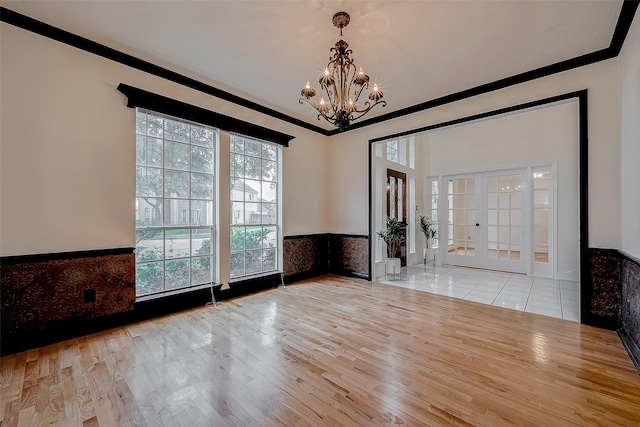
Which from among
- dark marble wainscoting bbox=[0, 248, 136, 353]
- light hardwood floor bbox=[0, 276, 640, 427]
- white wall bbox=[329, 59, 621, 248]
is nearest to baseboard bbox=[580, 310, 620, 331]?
light hardwood floor bbox=[0, 276, 640, 427]

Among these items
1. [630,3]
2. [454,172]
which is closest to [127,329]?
[630,3]

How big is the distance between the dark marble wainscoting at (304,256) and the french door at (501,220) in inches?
126

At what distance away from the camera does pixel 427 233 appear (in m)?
6.32

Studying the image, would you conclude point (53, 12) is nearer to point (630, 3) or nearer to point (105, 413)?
point (105, 413)

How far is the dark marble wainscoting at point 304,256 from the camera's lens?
4840 mm

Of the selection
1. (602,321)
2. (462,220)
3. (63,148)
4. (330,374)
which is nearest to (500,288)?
(602,321)

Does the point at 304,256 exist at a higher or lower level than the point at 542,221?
lower

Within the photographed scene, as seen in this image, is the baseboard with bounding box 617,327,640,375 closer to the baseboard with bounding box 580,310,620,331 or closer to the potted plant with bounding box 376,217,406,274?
the baseboard with bounding box 580,310,620,331

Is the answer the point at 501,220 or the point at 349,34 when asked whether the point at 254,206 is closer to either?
the point at 349,34

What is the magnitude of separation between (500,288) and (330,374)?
12.4 feet

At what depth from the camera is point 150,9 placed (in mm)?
2377

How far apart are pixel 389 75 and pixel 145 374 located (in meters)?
4.08

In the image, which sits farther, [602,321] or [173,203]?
[173,203]

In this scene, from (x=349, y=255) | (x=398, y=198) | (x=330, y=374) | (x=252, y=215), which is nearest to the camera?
(x=330, y=374)
